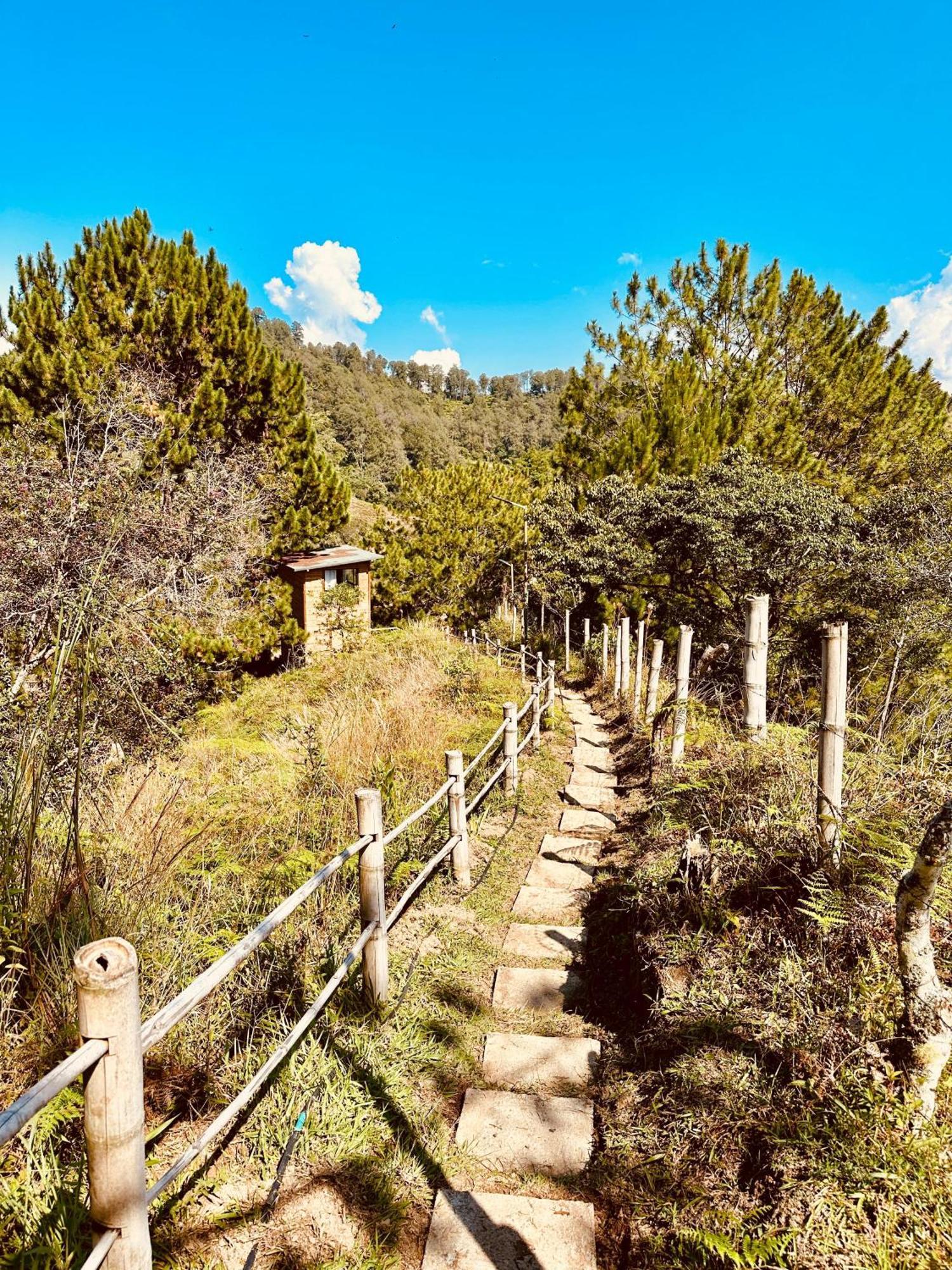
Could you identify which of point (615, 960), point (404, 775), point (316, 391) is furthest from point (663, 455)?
point (316, 391)

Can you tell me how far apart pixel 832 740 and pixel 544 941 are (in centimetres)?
208

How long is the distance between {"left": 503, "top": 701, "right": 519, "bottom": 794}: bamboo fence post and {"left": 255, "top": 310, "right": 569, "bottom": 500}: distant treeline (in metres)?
21.6

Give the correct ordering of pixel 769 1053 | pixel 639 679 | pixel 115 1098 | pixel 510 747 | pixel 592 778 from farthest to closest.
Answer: pixel 639 679, pixel 592 778, pixel 510 747, pixel 769 1053, pixel 115 1098

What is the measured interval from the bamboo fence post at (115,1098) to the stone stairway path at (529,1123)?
115 cm

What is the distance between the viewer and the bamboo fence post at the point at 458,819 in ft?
15.0

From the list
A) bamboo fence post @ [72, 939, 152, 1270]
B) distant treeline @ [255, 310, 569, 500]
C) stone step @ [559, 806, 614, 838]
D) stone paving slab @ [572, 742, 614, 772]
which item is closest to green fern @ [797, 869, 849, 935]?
bamboo fence post @ [72, 939, 152, 1270]

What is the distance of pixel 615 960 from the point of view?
368cm

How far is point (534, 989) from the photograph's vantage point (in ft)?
11.7

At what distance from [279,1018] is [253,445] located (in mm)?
14421

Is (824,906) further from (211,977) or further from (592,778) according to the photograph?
(592,778)

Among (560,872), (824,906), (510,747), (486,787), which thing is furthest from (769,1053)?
(510,747)

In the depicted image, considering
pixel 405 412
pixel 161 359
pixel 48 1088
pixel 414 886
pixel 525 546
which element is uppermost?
pixel 405 412

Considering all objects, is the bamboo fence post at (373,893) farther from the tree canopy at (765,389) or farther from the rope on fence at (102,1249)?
the tree canopy at (765,389)

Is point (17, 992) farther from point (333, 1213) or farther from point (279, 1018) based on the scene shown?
point (333, 1213)
